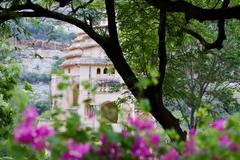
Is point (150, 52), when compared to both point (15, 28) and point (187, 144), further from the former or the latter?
point (187, 144)

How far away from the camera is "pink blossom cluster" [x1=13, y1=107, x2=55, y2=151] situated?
1.15 meters

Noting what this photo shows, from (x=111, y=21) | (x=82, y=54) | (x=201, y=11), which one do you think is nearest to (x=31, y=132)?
(x=201, y=11)

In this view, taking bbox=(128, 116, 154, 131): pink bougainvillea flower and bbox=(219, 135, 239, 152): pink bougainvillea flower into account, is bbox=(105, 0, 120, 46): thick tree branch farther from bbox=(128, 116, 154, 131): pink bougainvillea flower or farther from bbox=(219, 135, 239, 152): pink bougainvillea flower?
bbox=(219, 135, 239, 152): pink bougainvillea flower

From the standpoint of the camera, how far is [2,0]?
447cm

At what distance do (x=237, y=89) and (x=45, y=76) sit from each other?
14.6m

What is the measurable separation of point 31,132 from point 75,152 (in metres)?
0.11

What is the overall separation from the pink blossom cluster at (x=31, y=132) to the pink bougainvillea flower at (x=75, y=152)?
0.07 metres

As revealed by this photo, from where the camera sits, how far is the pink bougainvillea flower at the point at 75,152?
Answer: 45.1 inches

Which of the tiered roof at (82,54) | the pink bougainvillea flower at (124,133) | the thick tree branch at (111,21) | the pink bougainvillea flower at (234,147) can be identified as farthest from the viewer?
the tiered roof at (82,54)

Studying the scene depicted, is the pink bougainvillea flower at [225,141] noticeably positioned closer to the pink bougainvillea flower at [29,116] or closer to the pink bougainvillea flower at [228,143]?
the pink bougainvillea flower at [228,143]

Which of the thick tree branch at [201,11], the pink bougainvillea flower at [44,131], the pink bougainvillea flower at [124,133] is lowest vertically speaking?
the pink bougainvillea flower at [124,133]

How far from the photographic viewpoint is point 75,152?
3.76ft

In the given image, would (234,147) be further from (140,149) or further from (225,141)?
(140,149)

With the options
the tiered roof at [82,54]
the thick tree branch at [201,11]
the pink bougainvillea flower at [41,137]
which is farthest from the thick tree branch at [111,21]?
the tiered roof at [82,54]
